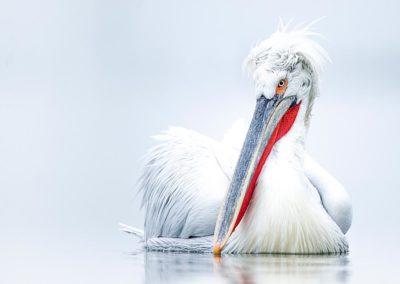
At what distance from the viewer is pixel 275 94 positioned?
9.51m

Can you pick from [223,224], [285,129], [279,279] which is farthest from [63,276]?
[285,129]

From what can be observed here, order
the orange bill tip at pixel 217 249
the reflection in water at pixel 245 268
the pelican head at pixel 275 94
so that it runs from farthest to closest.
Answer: the pelican head at pixel 275 94 < the orange bill tip at pixel 217 249 < the reflection in water at pixel 245 268

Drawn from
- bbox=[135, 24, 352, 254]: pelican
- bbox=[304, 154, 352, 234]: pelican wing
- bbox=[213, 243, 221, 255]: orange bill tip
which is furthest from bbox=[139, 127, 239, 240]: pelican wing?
bbox=[304, 154, 352, 234]: pelican wing

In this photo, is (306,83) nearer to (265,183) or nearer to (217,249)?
→ (265,183)

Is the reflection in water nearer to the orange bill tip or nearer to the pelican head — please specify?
the orange bill tip

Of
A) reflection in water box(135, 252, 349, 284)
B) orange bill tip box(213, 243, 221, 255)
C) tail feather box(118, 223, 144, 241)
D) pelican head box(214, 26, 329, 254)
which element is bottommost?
reflection in water box(135, 252, 349, 284)

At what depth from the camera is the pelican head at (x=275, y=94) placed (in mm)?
9312

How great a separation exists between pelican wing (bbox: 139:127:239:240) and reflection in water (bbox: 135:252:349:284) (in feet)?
0.99

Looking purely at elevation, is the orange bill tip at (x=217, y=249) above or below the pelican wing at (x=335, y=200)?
below

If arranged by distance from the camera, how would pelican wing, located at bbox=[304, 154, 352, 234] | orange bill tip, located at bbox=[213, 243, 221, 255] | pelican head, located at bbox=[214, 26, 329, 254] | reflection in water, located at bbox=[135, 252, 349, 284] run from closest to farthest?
1. reflection in water, located at bbox=[135, 252, 349, 284]
2. orange bill tip, located at bbox=[213, 243, 221, 255]
3. pelican head, located at bbox=[214, 26, 329, 254]
4. pelican wing, located at bbox=[304, 154, 352, 234]

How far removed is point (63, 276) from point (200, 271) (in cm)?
80

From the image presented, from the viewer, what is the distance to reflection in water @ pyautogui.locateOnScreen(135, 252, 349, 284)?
7152mm

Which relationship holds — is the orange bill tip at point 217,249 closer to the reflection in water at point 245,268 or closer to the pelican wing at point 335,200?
the reflection in water at point 245,268

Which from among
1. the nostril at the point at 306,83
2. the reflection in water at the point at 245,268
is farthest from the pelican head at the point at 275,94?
the reflection in water at the point at 245,268
